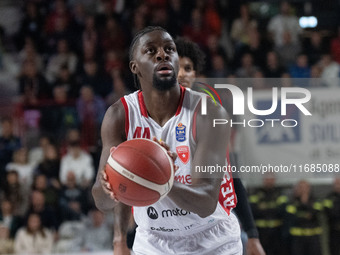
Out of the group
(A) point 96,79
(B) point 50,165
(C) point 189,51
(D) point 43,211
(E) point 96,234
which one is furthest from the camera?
(A) point 96,79

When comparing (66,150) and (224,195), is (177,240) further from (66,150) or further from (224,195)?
(66,150)


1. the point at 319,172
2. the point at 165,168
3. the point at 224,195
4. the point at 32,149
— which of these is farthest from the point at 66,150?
the point at 165,168

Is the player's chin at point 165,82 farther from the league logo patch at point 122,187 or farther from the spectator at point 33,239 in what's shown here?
the spectator at point 33,239

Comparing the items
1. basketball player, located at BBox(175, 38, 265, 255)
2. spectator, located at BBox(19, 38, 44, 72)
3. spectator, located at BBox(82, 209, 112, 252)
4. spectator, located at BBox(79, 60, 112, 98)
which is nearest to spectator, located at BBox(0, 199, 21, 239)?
spectator, located at BBox(82, 209, 112, 252)

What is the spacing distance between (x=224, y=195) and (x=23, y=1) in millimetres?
8079

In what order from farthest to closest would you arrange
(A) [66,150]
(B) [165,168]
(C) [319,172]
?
(A) [66,150] → (C) [319,172] → (B) [165,168]

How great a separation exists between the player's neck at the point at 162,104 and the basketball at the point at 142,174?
579mm

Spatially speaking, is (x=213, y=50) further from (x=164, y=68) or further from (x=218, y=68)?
(x=164, y=68)

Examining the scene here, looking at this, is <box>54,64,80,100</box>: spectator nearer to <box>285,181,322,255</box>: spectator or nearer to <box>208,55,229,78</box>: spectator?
<box>208,55,229,78</box>: spectator

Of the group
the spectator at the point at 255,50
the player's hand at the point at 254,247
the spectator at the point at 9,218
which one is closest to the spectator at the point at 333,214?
the spectator at the point at 255,50

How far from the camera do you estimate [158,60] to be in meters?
3.27

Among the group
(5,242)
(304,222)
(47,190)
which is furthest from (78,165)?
(304,222)

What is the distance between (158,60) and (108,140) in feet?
1.83

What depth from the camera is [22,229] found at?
Result: 7.36 metres
